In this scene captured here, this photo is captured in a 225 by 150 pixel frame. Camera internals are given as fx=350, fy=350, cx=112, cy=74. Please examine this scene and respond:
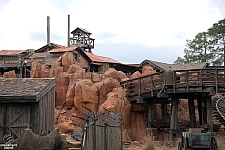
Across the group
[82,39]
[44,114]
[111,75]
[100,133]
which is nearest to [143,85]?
[111,75]

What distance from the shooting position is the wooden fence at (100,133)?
10593 mm

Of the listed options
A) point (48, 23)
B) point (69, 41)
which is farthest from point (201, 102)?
point (48, 23)

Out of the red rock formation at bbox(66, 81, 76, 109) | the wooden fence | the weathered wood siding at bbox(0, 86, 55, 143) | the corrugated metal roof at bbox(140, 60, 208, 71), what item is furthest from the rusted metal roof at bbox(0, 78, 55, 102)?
the corrugated metal roof at bbox(140, 60, 208, 71)

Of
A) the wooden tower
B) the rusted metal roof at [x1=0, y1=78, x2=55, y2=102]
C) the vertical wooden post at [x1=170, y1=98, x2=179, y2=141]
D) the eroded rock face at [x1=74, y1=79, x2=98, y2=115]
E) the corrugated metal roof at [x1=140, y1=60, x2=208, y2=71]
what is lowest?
the vertical wooden post at [x1=170, y1=98, x2=179, y2=141]

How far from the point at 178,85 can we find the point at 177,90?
0.33 meters

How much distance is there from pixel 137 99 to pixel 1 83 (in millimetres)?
12374

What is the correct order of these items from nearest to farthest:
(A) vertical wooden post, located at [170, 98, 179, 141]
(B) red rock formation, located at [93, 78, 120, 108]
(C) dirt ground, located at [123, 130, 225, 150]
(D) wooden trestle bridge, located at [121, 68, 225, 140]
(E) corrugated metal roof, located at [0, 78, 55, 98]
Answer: (E) corrugated metal roof, located at [0, 78, 55, 98], (C) dirt ground, located at [123, 130, 225, 150], (D) wooden trestle bridge, located at [121, 68, 225, 140], (A) vertical wooden post, located at [170, 98, 179, 141], (B) red rock formation, located at [93, 78, 120, 108]

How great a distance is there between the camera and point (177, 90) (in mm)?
22422

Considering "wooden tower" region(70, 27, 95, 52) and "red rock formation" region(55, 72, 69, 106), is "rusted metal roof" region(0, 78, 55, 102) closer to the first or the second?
"red rock formation" region(55, 72, 69, 106)

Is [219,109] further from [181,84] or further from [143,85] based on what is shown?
[143,85]

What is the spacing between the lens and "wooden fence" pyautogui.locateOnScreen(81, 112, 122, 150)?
10.6 meters

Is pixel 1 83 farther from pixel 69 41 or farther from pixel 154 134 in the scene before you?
pixel 69 41

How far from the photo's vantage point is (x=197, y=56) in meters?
45.0

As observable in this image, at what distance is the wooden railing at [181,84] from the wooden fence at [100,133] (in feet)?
23.2
